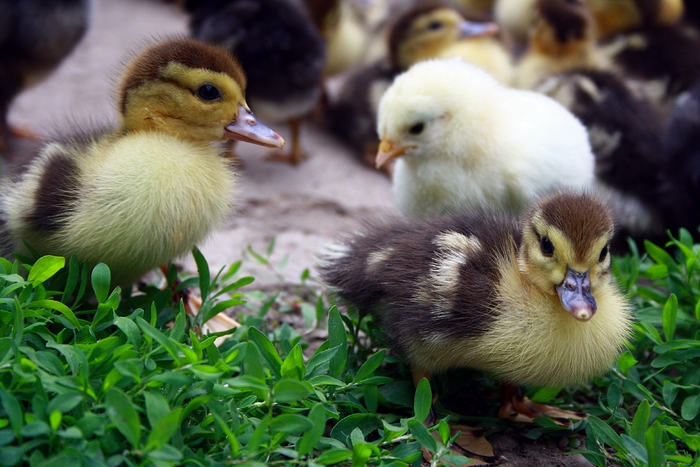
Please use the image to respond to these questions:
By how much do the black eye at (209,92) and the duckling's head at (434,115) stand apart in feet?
2.30

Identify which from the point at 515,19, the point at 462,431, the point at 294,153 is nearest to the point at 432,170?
the point at 462,431

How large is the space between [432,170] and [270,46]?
5.30 feet

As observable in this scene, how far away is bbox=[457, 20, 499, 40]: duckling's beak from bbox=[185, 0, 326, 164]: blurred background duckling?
924mm

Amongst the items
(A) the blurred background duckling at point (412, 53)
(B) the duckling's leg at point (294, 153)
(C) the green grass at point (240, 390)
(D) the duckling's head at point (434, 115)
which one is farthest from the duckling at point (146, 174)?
→ (A) the blurred background duckling at point (412, 53)

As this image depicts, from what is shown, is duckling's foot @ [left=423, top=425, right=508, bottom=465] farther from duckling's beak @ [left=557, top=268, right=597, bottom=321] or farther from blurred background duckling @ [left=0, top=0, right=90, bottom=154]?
blurred background duckling @ [left=0, top=0, right=90, bottom=154]

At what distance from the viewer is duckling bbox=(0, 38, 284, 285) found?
2.02m

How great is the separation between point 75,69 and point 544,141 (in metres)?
3.47

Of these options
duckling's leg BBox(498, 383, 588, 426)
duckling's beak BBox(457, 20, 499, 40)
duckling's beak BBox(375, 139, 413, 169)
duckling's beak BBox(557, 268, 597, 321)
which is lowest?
duckling's leg BBox(498, 383, 588, 426)

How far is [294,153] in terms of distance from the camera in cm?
426

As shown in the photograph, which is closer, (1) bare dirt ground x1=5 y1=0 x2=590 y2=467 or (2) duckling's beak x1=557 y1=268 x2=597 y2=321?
(2) duckling's beak x1=557 y1=268 x2=597 y2=321

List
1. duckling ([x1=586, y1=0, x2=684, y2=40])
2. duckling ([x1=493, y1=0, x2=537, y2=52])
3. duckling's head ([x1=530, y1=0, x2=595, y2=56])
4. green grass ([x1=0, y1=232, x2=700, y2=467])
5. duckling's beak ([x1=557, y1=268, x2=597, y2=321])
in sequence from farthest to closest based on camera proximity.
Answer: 1. duckling ([x1=493, y1=0, x2=537, y2=52])
2. duckling ([x1=586, y1=0, x2=684, y2=40])
3. duckling's head ([x1=530, y1=0, x2=595, y2=56])
4. duckling's beak ([x1=557, y1=268, x2=597, y2=321])
5. green grass ([x1=0, y1=232, x2=700, y2=467])

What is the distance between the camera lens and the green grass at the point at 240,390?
151 cm

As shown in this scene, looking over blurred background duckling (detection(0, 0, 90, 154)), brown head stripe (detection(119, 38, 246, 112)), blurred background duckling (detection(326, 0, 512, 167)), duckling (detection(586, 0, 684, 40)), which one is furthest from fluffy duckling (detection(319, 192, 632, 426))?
duckling (detection(586, 0, 684, 40))

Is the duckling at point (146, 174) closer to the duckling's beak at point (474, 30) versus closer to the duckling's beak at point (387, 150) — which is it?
the duckling's beak at point (387, 150)
